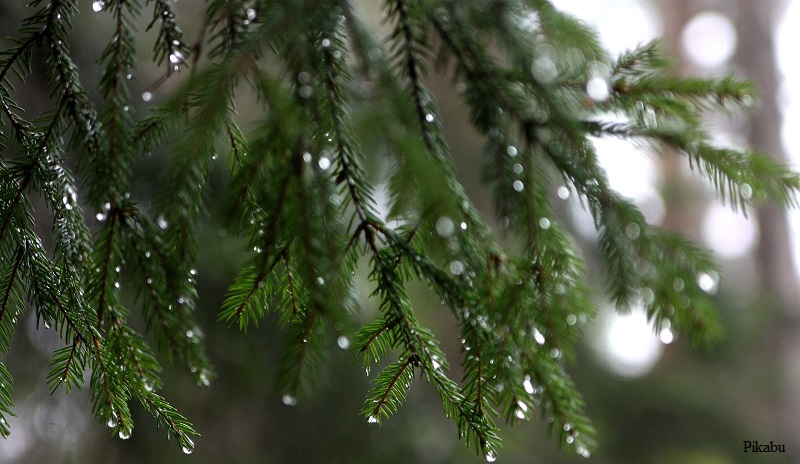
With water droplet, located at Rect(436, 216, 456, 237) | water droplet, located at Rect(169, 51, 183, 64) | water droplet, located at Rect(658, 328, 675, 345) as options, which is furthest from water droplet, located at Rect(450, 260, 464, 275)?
water droplet, located at Rect(169, 51, 183, 64)

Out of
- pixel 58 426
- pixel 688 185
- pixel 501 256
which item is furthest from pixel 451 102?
pixel 501 256

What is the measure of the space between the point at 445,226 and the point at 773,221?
4.92m

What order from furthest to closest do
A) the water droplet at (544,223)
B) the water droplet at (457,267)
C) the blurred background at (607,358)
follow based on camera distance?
the blurred background at (607,358), the water droplet at (544,223), the water droplet at (457,267)

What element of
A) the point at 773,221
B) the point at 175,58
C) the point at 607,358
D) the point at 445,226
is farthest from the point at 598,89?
the point at 773,221

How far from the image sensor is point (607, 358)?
3.61 meters

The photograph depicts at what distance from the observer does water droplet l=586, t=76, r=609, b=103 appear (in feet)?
2.89

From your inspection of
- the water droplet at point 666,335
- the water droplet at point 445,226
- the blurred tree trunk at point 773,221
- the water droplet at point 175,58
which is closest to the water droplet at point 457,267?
the water droplet at point 445,226

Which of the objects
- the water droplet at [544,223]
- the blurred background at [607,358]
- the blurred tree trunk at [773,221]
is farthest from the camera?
the blurred tree trunk at [773,221]

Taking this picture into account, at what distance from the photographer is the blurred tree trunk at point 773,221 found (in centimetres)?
396

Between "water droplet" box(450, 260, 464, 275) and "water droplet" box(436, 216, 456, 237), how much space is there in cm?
10

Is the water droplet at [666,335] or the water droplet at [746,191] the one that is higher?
the water droplet at [746,191]

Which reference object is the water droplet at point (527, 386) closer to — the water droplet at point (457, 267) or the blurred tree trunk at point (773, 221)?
the water droplet at point (457, 267)

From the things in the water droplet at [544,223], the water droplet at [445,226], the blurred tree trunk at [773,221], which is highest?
the water droplet at [445,226]

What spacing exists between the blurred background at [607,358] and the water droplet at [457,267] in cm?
29
